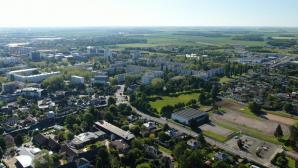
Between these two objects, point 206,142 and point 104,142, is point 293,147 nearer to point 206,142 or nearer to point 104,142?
point 206,142

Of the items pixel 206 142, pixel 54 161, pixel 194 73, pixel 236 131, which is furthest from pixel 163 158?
pixel 194 73

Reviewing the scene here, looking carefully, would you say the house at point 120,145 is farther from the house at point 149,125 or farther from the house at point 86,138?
the house at point 149,125

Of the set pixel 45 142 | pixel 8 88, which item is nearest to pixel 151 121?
pixel 45 142

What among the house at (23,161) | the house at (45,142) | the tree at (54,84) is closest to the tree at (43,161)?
the house at (23,161)

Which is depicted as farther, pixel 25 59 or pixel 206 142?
pixel 25 59

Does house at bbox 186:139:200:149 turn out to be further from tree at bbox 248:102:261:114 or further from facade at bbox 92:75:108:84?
facade at bbox 92:75:108:84

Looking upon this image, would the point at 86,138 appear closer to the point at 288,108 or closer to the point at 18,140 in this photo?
the point at 18,140

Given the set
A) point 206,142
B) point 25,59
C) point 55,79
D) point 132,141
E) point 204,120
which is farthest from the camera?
point 25,59
